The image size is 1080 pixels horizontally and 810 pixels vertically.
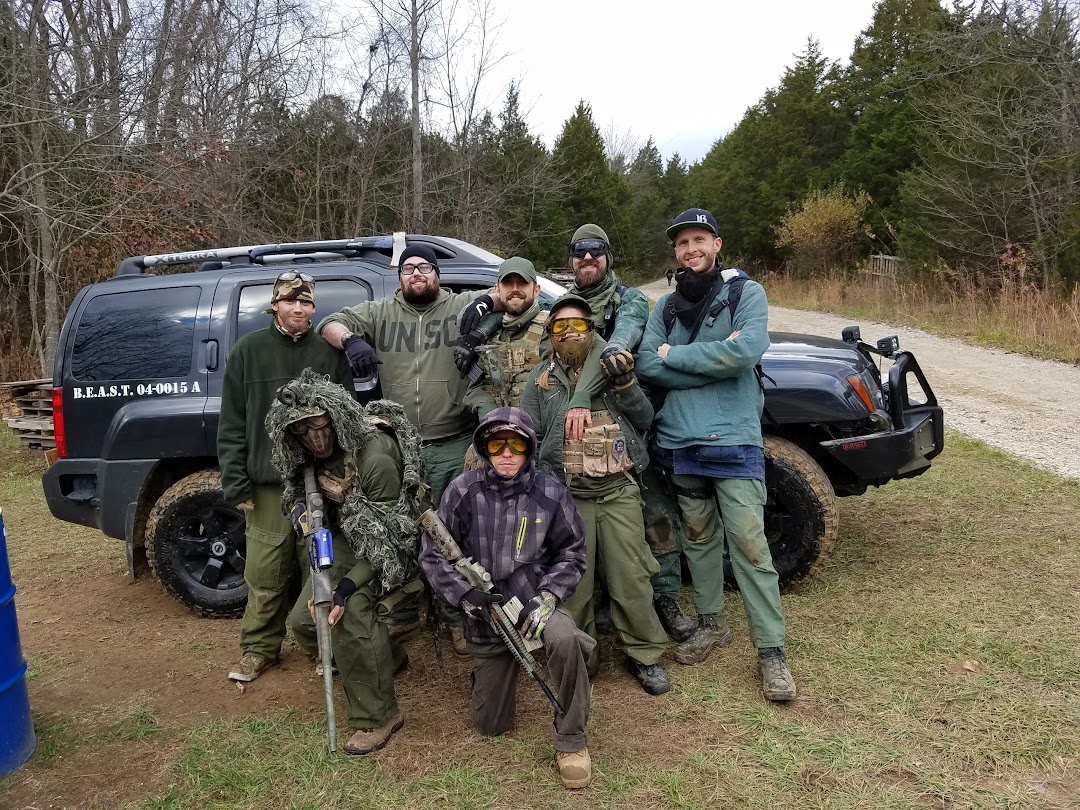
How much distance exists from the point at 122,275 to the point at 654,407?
3442 mm

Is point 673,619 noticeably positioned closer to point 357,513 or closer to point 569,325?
point 569,325

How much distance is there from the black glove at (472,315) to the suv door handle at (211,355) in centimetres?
161

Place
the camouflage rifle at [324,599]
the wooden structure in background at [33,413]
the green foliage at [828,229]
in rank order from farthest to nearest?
the green foliage at [828,229]
the wooden structure in background at [33,413]
the camouflage rifle at [324,599]

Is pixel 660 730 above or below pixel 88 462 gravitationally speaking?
below

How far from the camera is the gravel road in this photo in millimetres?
6887

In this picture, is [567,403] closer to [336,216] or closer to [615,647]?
[615,647]

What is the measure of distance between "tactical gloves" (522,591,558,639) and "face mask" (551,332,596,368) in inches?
41.4

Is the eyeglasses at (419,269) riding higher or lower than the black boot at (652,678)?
higher

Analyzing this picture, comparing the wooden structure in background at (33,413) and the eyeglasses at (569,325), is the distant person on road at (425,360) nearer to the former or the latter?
the eyeglasses at (569,325)

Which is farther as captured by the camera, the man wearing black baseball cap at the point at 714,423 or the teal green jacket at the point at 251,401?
the teal green jacket at the point at 251,401

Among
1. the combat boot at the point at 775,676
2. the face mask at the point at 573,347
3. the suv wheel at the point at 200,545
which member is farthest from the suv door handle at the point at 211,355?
the combat boot at the point at 775,676

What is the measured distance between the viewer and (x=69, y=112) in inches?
324

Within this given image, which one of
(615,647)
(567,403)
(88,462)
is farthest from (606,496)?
(88,462)

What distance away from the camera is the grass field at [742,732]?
2689mm
